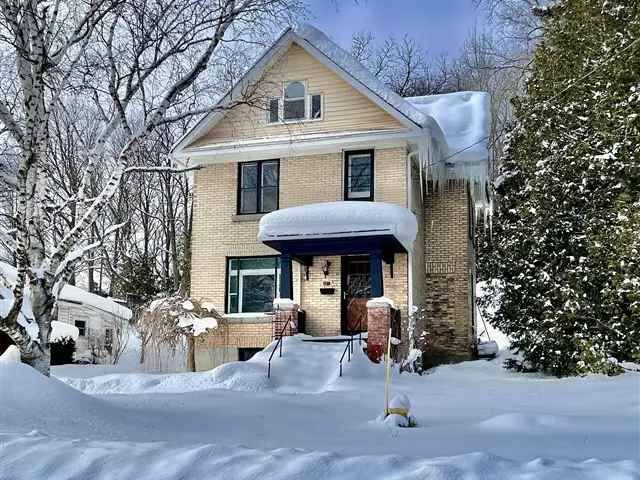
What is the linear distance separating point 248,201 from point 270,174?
918 mm

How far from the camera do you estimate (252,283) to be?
17.3 meters

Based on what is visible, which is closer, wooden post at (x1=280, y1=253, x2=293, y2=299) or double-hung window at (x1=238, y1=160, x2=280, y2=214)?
wooden post at (x1=280, y1=253, x2=293, y2=299)

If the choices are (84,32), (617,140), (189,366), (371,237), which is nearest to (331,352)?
(371,237)

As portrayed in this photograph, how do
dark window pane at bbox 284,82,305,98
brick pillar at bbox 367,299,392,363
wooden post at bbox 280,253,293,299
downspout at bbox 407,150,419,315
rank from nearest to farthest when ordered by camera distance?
brick pillar at bbox 367,299,392,363
wooden post at bbox 280,253,293,299
downspout at bbox 407,150,419,315
dark window pane at bbox 284,82,305,98

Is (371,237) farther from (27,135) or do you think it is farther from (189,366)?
(27,135)

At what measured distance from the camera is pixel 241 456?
4180 mm

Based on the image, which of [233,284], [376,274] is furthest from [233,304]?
[376,274]

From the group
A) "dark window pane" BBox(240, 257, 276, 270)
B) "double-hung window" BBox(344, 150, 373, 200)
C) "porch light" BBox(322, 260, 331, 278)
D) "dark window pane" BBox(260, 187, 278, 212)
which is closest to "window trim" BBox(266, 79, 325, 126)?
"double-hung window" BBox(344, 150, 373, 200)

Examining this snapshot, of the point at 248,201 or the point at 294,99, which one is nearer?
the point at 294,99

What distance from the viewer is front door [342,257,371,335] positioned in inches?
642

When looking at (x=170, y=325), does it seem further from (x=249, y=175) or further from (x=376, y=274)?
(x=376, y=274)

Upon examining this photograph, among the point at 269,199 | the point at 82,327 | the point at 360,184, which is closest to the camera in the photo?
the point at 360,184

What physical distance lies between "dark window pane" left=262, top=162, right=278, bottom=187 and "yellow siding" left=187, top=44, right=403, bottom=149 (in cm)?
77

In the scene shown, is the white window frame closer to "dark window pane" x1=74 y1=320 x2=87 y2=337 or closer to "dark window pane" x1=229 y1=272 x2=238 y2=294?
"dark window pane" x1=229 y1=272 x2=238 y2=294
